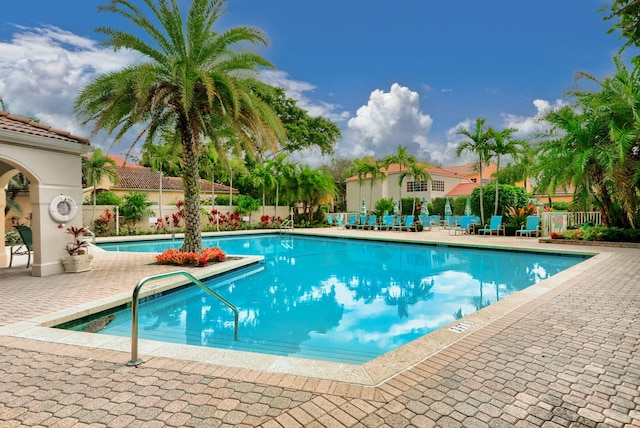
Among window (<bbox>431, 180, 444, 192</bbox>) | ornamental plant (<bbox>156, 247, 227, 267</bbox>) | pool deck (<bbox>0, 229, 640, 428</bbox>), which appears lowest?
pool deck (<bbox>0, 229, 640, 428</bbox>)

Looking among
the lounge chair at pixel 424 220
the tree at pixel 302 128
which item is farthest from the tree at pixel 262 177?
the lounge chair at pixel 424 220

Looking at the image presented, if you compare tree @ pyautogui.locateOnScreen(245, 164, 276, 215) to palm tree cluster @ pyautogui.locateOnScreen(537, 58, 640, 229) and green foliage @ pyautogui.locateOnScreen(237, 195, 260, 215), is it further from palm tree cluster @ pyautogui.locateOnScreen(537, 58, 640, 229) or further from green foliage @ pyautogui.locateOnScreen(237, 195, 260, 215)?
palm tree cluster @ pyautogui.locateOnScreen(537, 58, 640, 229)

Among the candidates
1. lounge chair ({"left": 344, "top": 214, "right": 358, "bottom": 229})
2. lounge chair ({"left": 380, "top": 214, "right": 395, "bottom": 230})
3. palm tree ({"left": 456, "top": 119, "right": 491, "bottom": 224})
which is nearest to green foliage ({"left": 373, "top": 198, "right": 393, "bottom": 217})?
lounge chair ({"left": 344, "top": 214, "right": 358, "bottom": 229})

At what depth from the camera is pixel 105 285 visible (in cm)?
782

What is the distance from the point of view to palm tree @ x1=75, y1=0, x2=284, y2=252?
983 centimetres

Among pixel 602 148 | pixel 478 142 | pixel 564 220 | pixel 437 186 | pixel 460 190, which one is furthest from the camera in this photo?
pixel 460 190

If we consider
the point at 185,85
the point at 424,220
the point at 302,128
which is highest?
the point at 302,128

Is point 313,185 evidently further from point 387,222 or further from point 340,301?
point 340,301

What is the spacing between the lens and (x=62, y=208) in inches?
353

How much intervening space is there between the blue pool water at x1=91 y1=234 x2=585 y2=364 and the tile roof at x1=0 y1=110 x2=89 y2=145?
4.72 metres

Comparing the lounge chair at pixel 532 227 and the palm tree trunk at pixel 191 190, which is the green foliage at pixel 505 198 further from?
the palm tree trunk at pixel 191 190

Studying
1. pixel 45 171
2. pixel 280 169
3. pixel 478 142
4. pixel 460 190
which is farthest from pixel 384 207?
pixel 45 171

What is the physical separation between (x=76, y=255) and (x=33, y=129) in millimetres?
3124

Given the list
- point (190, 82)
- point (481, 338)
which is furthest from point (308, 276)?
point (481, 338)
